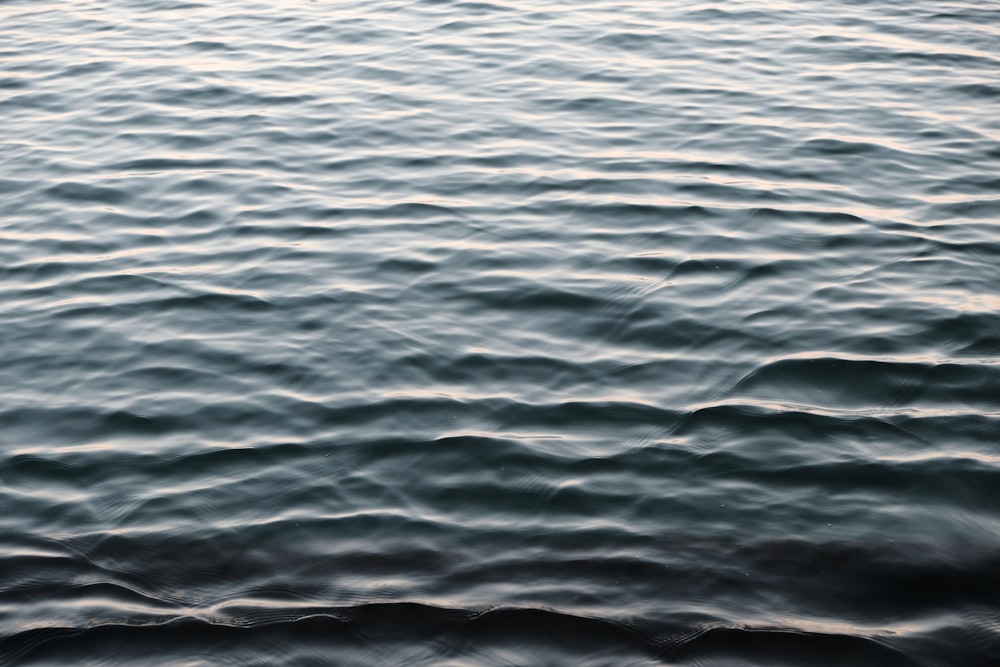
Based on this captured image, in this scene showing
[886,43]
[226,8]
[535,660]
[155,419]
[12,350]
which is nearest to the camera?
[535,660]

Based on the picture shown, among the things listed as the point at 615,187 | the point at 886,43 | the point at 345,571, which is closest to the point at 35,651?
the point at 345,571

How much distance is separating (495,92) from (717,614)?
5.70 metres

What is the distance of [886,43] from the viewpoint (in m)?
9.77

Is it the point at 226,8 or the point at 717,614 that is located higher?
the point at 226,8

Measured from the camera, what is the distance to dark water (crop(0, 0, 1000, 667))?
13.5 feet

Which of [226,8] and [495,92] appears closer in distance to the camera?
[495,92]

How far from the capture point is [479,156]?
7758 millimetres

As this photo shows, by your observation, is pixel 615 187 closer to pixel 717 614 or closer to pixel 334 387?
pixel 334 387

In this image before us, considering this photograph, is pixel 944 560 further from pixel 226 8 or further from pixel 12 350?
pixel 226 8

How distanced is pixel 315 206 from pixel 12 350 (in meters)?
2.12

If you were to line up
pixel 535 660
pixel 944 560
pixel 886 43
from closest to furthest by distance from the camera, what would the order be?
pixel 535 660
pixel 944 560
pixel 886 43

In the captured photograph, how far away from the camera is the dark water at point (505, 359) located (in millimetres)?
4102

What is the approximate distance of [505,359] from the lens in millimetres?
5562

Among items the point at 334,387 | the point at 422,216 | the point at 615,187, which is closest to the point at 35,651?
the point at 334,387
